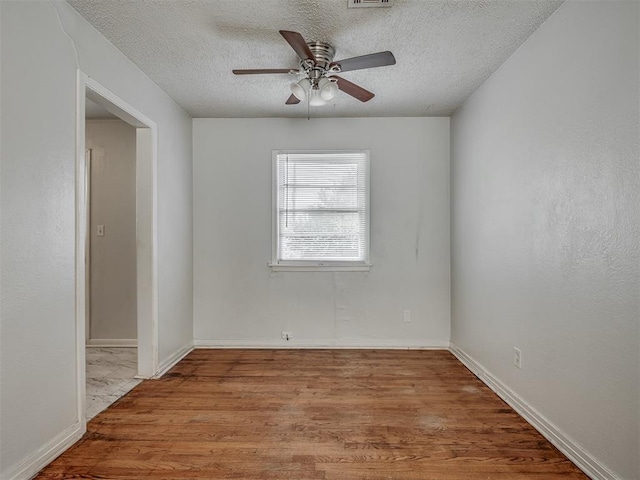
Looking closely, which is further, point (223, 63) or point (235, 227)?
point (235, 227)

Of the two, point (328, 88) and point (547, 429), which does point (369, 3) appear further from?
point (547, 429)

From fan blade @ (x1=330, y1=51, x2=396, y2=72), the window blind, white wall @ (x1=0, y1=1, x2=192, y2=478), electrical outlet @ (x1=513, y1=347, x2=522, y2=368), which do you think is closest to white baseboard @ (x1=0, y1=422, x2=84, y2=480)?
white wall @ (x1=0, y1=1, x2=192, y2=478)

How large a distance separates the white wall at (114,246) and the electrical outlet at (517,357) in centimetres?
366

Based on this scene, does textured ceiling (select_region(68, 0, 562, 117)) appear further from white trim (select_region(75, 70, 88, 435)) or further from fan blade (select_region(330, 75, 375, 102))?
white trim (select_region(75, 70, 88, 435))

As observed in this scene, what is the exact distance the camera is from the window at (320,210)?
418 centimetres

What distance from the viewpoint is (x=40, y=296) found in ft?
6.40

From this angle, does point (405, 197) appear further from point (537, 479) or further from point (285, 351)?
point (537, 479)

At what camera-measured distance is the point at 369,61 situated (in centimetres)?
234

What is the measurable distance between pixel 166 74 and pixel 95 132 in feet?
5.54

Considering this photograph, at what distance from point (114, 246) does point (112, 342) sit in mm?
1033

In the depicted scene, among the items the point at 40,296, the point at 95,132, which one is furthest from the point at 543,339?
the point at 95,132

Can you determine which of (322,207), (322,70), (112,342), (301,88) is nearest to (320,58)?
(322,70)

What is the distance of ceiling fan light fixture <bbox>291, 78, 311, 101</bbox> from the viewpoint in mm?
2631

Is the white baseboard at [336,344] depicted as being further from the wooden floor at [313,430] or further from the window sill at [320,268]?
the window sill at [320,268]
